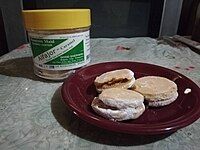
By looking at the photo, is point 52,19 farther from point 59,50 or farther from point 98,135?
point 98,135

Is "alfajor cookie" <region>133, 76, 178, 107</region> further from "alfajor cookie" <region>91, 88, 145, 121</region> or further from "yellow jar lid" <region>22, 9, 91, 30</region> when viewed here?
"yellow jar lid" <region>22, 9, 91, 30</region>

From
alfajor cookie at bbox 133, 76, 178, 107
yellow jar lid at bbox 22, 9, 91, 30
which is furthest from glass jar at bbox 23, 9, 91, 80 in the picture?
alfajor cookie at bbox 133, 76, 178, 107

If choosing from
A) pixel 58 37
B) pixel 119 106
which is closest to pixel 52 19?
pixel 58 37

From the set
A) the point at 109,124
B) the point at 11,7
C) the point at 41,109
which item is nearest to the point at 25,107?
the point at 41,109

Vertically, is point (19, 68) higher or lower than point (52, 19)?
lower

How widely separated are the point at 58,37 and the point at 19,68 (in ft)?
0.50

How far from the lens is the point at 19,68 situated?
39cm

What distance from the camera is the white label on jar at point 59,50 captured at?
0.93 ft

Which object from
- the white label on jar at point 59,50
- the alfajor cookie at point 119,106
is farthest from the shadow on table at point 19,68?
the alfajor cookie at point 119,106

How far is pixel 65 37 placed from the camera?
282 millimetres

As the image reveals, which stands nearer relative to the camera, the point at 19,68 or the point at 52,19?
the point at 52,19

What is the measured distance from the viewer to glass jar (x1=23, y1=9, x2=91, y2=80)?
275 mm

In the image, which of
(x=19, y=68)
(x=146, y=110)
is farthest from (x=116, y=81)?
(x=19, y=68)

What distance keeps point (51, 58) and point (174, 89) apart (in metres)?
0.17
